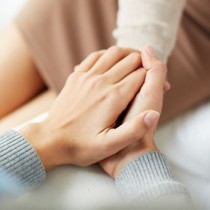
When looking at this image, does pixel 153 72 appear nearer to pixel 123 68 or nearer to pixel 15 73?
pixel 123 68

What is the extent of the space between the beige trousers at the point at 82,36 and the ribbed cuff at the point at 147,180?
244 mm

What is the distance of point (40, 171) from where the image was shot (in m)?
0.54

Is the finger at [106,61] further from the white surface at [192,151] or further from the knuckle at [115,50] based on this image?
the white surface at [192,151]

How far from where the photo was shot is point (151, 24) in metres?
0.71

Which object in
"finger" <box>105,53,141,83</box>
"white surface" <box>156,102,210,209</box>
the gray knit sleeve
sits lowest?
"white surface" <box>156,102,210,209</box>

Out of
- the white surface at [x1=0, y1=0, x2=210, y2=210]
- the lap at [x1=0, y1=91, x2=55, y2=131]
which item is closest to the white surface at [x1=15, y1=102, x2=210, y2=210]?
the white surface at [x1=0, y1=0, x2=210, y2=210]

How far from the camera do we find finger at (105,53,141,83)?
631 millimetres

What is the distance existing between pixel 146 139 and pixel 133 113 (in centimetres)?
4

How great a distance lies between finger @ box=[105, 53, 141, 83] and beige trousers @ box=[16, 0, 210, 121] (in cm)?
14

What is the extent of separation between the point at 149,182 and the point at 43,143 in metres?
0.16

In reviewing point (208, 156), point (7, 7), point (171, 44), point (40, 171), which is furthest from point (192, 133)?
point (7, 7)

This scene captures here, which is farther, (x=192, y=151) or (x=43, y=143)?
(x=192, y=151)

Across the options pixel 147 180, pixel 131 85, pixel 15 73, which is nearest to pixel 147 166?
pixel 147 180

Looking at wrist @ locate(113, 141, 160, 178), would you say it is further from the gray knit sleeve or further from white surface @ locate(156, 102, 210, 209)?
white surface @ locate(156, 102, 210, 209)
